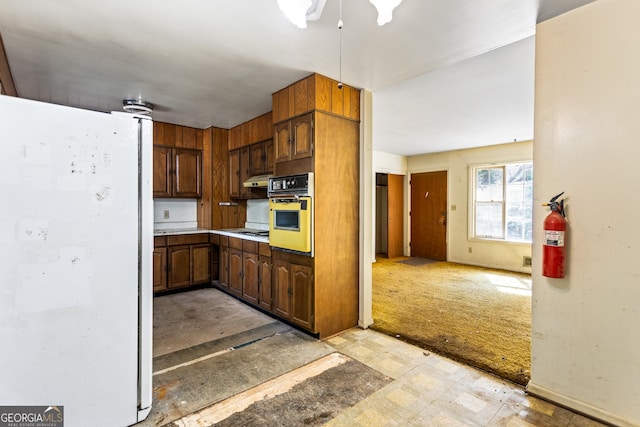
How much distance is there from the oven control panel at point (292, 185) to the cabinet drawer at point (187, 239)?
189cm

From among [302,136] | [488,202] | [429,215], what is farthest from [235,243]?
[488,202]

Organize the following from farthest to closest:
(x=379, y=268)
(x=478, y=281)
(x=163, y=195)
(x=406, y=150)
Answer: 1. (x=406, y=150)
2. (x=379, y=268)
3. (x=478, y=281)
4. (x=163, y=195)

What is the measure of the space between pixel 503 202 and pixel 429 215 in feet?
5.09

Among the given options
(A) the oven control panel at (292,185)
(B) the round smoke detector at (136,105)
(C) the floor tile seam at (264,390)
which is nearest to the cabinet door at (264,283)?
(A) the oven control panel at (292,185)

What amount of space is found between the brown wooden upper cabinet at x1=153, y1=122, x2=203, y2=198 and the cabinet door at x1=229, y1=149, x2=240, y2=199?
0.48 m

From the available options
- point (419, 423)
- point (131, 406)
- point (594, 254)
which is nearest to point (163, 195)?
point (131, 406)

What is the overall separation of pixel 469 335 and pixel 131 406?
2829 millimetres

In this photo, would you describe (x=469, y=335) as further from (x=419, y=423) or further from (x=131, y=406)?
(x=131, y=406)

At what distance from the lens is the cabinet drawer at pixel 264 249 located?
3383 millimetres

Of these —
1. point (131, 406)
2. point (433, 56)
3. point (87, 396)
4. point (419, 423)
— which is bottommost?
point (419, 423)

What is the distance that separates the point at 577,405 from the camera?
1.84 m

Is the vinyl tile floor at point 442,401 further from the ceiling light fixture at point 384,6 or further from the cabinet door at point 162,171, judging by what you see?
the cabinet door at point 162,171

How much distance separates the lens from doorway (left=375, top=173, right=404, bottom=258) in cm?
719

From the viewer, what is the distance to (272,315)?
134 inches
